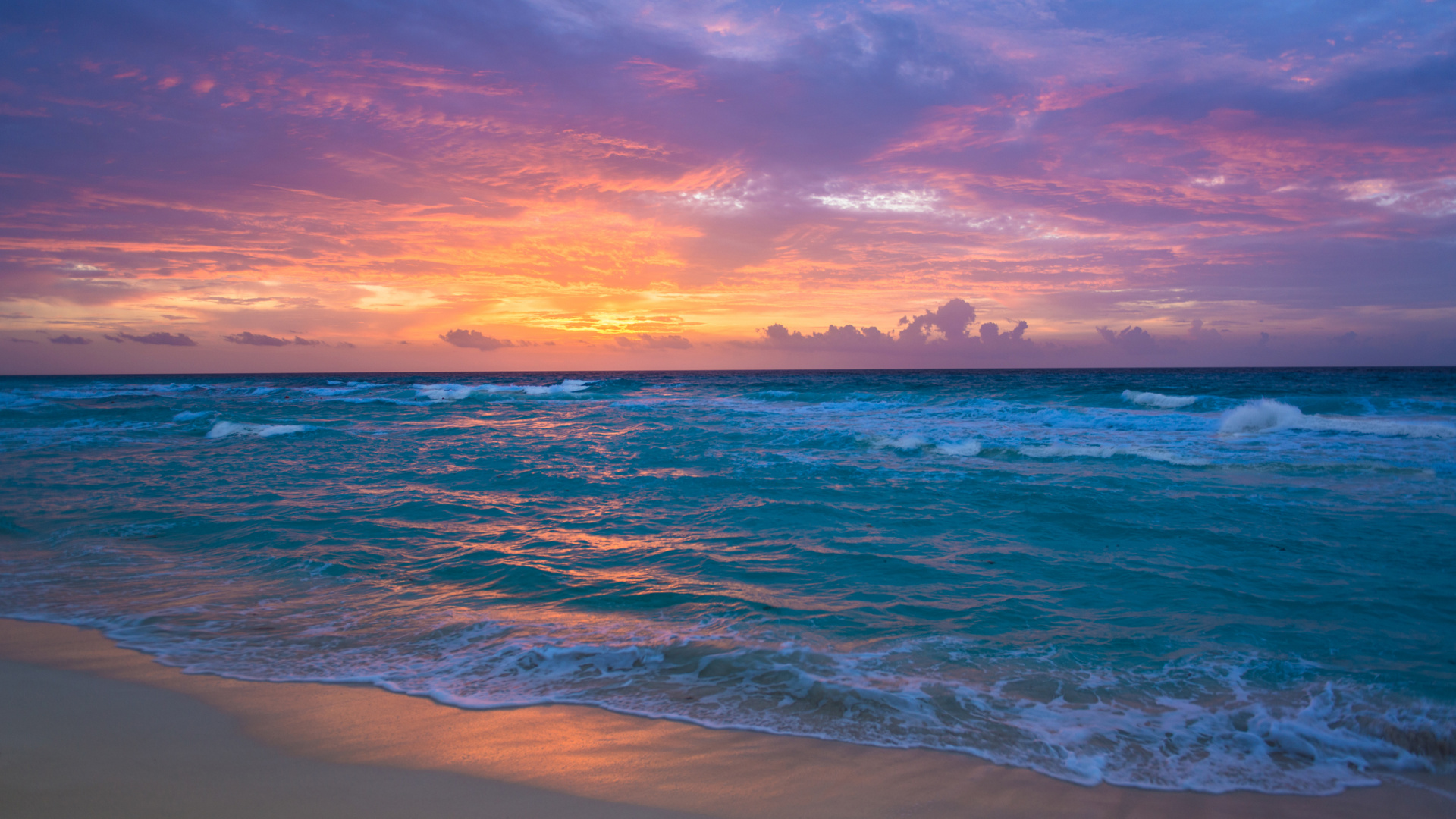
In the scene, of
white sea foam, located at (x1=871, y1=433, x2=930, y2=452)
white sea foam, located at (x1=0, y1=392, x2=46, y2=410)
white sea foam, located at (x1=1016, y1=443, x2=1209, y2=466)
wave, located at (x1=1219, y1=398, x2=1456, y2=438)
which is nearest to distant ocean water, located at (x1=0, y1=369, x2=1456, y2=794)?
white sea foam, located at (x1=1016, y1=443, x2=1209, y2=466)

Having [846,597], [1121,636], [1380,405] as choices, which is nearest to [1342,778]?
[1121,636]

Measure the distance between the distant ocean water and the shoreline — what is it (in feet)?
0.54

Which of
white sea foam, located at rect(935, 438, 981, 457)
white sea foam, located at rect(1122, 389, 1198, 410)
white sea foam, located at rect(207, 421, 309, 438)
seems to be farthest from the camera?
white sea foam, located at rect(1122, 389, 1198, 410)

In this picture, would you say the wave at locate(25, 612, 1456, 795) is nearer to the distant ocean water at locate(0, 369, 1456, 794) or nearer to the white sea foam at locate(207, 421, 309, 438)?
the distant ocean water at locate(0, 369, 1456, 794)

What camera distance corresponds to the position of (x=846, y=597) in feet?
18.1

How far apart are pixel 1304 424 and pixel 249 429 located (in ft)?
101

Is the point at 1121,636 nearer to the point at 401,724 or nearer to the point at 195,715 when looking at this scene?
the point at 401,724

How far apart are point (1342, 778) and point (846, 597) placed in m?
3.12

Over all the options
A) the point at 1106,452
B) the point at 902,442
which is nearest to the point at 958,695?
the point at 1106,452

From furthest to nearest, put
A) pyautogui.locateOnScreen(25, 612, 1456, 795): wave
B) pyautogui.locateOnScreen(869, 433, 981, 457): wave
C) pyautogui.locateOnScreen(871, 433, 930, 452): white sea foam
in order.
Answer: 1. pyautogui.locateOnScreen(871, 433, 930, 452): white sea foam
2. pyautogui.locateOnScreen(869, 433, 981, 457): wave
3. pyautogui.locateOnScreen(25, 612, 1456, 795): wave

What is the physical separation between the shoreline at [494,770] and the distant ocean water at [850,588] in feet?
0.54

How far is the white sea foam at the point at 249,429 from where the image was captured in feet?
62.1

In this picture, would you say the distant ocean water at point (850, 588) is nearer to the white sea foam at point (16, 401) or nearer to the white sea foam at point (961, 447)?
the white sea foam at point (961, 447)

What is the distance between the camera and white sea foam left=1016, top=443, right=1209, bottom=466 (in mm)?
12655
